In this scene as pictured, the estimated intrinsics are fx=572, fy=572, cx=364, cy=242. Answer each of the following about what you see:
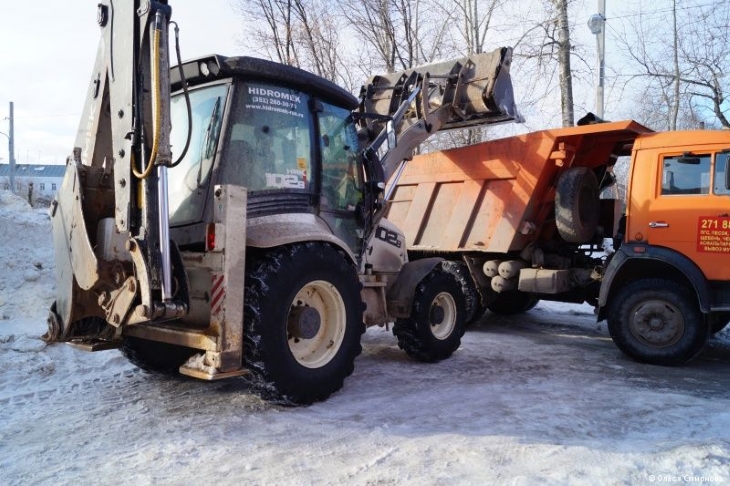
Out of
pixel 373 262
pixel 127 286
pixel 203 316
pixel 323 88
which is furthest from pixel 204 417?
pixel 323 88

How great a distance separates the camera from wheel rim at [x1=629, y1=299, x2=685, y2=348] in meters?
6.21

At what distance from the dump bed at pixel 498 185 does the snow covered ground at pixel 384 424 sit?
1894mm

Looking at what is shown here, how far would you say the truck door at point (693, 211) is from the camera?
597 centimetres

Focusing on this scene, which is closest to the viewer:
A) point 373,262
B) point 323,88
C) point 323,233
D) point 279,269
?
point 279,269

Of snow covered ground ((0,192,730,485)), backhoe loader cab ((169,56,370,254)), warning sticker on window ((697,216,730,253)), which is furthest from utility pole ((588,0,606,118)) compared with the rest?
backhoe loader cab ((169,56,370,254))

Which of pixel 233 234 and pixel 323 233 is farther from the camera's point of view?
pixel 323 233

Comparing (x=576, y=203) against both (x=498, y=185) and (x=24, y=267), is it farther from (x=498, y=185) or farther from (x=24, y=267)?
(x=24, y=267)

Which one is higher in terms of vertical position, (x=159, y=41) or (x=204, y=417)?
(x=159, y=41)

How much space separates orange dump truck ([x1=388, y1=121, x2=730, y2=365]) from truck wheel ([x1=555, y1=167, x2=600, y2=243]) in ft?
0.05

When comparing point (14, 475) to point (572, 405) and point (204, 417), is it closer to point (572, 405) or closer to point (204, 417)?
point (204, 417)

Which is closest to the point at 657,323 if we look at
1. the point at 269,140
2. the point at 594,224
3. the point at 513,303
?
the point at 594,224

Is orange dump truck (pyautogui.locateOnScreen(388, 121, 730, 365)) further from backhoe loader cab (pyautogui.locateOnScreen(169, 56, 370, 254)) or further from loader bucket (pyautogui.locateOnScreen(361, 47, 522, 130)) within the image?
backhoe loader cab (pyautogui.locateOnScreen(169, 56, 370, 254))

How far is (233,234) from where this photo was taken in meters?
3.90

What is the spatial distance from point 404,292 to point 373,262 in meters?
0.44
